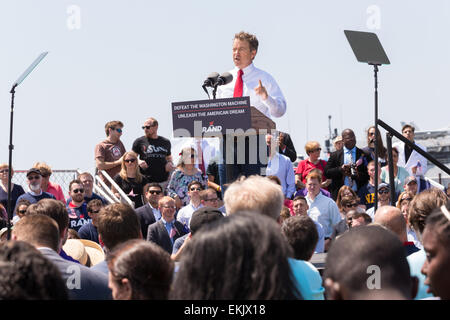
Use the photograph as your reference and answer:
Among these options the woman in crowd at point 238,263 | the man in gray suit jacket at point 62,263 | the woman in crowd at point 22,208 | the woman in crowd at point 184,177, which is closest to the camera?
the woman in crowd at point 238,263

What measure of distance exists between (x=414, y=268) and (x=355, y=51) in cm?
258

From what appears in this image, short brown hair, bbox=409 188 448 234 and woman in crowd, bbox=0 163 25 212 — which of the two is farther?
woman in crowd, bbox=0 163 25 212

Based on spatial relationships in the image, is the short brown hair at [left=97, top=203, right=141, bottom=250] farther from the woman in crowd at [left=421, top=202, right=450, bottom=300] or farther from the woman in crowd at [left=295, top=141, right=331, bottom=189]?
the woman in crowd at [left=295, top=141, right=331, bottom=189]

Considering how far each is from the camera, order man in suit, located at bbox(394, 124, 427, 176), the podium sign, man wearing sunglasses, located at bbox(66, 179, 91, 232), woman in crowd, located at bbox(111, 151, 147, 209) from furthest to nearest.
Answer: man in suit, located at bbox(394, 124, 427, 176) → woman in crowd, located at bbox(111, 151, 147, 209) → man wearing sunglasses, located at bbox(66, 179, 91, 232) → the podium sign

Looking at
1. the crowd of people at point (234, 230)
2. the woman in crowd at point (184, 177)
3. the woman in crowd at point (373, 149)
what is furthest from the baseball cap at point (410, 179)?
the woman in crowd at point (184, 177)

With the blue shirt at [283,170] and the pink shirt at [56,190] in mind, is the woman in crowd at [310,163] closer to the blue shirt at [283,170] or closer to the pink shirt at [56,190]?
the blue shirt at [283,170]

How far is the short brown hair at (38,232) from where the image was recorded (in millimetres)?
3916

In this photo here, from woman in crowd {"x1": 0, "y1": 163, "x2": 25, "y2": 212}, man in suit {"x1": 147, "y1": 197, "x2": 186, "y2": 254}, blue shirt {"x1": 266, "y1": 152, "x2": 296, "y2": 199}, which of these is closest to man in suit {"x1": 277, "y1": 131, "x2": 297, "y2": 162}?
blue shirt {"x1": 266, "y1": 152, "x2": 296, "y2": 199}

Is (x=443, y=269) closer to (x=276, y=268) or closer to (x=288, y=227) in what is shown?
(x=276, y=268)

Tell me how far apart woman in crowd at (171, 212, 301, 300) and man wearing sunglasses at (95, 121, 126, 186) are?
8.82 metres

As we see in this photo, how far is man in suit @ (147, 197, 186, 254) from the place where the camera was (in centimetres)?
759

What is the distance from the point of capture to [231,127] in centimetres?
660

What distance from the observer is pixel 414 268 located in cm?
390
